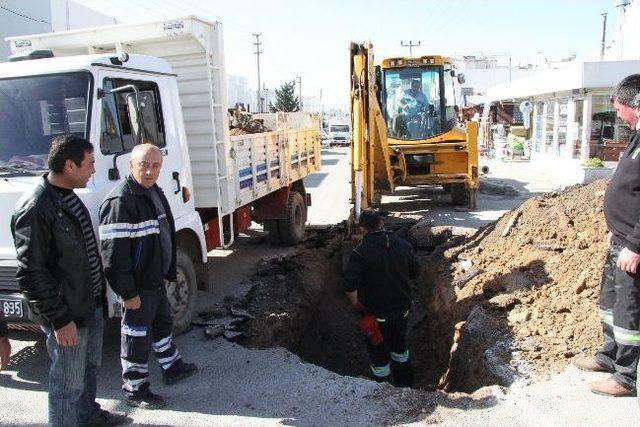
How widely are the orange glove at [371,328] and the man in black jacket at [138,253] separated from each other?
189 cm

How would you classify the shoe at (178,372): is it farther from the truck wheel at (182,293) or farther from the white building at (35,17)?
the white building at (35,17)

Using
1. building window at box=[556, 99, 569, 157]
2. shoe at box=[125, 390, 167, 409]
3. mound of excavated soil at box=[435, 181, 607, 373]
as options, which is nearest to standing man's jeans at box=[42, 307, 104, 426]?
shoe at box=[125, 390, 167, 409]

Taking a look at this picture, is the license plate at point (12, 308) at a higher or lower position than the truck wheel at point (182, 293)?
higher

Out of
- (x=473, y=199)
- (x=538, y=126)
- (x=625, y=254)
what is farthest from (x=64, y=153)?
(x=538, y=126)

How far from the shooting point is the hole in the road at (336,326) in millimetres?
5234

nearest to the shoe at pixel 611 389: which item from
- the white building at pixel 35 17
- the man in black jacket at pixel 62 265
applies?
the man in black jacket at pixel 62 265

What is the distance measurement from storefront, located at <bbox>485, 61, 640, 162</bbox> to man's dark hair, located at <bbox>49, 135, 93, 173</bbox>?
14.5 m

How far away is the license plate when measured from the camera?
149 inches

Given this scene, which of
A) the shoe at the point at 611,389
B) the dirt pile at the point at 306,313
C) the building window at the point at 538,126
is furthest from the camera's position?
the building window at the point at 538,126

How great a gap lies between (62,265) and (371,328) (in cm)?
283

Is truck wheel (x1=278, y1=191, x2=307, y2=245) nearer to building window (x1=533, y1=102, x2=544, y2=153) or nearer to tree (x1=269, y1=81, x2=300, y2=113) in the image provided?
building window (x1=533, y1=102, x2=544, y2=153)

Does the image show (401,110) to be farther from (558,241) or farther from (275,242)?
(558,241)

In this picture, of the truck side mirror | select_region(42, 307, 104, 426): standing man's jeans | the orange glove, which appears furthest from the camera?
the orange glove

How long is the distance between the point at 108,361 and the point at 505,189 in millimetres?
11707
